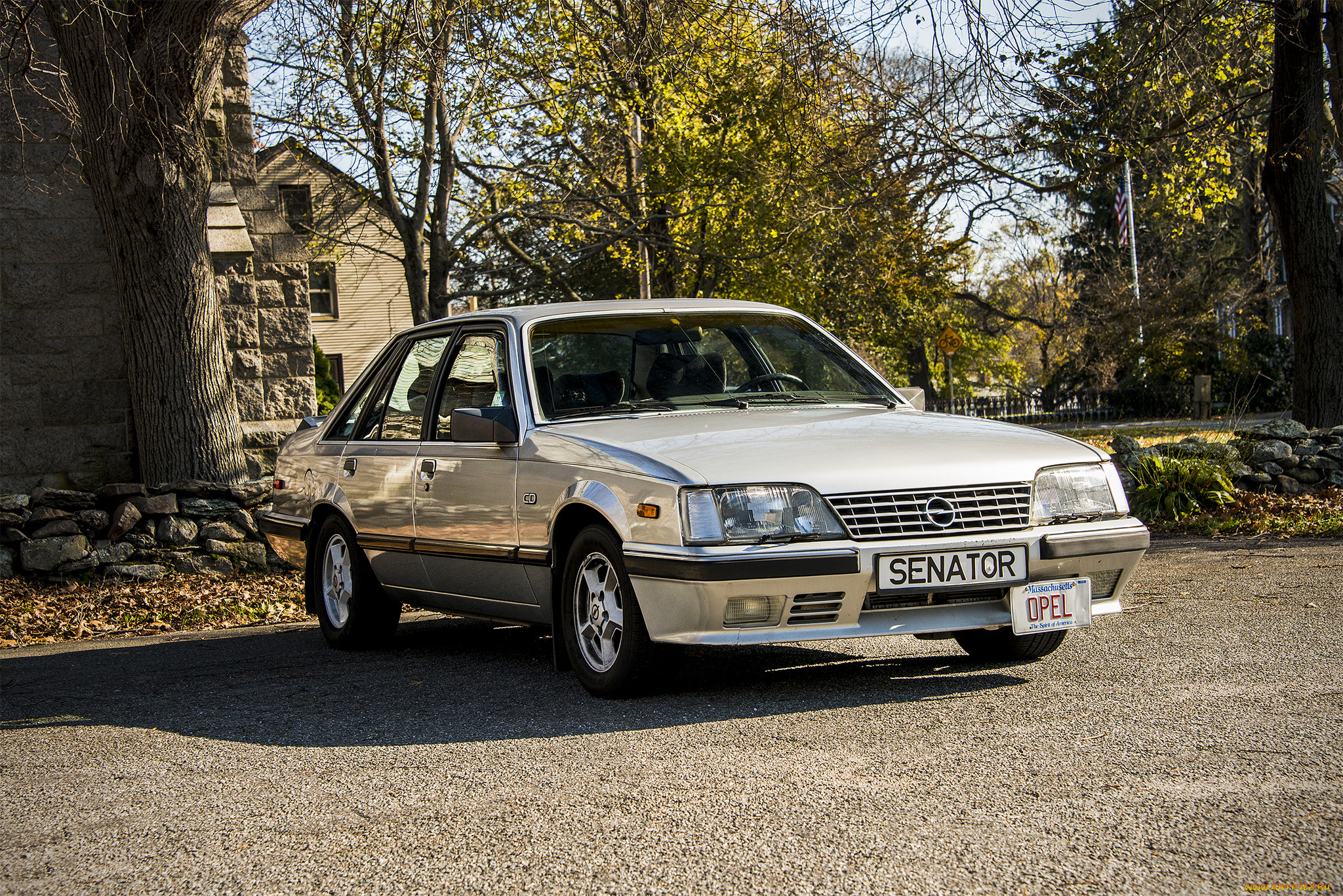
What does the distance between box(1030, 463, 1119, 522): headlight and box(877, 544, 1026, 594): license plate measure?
245mm

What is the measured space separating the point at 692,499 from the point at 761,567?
35cm

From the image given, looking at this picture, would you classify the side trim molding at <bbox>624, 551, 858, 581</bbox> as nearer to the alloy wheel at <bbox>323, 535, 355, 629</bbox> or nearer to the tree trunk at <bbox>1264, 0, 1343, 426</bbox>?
the alloy wheel at <bbox>323, 535, 355, 629</bbox>

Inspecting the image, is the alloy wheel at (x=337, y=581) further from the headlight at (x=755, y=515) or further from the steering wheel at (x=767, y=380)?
the headlight at (x=755, y=515)

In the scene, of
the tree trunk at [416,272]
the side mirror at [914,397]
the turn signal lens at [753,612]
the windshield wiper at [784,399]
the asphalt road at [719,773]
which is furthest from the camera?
the tree trunk at [416,272]

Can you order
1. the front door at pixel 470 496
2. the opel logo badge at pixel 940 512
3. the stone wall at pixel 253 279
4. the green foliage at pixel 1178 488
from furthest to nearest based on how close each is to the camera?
the stone wall at pixel 253 279
the green foliage at pixel 1178 488
the front door at pixel 470 496
the opel logo badge at pixel 940 512

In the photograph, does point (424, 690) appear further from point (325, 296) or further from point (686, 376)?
point (325, 296)

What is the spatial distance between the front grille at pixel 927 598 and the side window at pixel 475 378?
2099mm

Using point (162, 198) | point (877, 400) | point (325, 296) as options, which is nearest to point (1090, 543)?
point (877, 400)

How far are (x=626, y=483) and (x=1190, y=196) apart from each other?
14.9m

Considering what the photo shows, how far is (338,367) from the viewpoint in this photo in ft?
140

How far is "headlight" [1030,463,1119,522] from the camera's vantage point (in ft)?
17.0

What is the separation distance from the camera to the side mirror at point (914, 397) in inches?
257

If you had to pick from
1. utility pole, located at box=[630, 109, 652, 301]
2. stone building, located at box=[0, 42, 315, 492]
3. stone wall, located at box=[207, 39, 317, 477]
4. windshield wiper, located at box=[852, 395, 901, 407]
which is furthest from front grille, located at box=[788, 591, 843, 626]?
utility pole, located at box=[630, 109, 652, 301]

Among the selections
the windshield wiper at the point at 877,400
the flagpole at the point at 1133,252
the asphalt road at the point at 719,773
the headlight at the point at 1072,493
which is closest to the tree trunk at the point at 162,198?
the asphalt road at the point at 719,773
